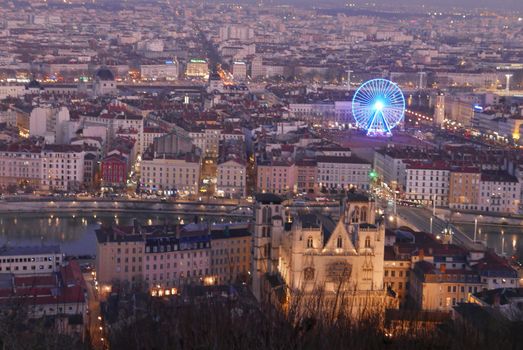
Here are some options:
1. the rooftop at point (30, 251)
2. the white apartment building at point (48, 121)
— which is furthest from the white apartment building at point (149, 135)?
the rooftop at point (30, 251)

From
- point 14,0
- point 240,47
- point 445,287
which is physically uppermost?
point 14,0

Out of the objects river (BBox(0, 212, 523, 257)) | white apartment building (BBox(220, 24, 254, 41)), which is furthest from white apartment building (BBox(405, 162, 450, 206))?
white apartment building (BBox(220, 24, 254, 41))

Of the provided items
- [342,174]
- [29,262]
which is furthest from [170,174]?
[29,262]

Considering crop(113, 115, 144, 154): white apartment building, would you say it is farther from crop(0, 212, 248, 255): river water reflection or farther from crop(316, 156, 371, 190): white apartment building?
crop(0, 212, 248, 255): river water reflection

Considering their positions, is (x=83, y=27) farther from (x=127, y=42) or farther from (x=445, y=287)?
(x=445, y=287)

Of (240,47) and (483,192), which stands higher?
(240,47)

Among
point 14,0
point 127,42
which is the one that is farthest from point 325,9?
point 127,42

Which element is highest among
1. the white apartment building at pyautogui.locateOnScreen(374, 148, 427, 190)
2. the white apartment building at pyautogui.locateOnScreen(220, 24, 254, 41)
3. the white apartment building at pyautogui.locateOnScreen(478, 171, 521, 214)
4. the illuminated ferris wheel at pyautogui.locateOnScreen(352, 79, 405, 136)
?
the white apartment building at pyautogui.locateOnScreen(220, 24, 254, 41)
